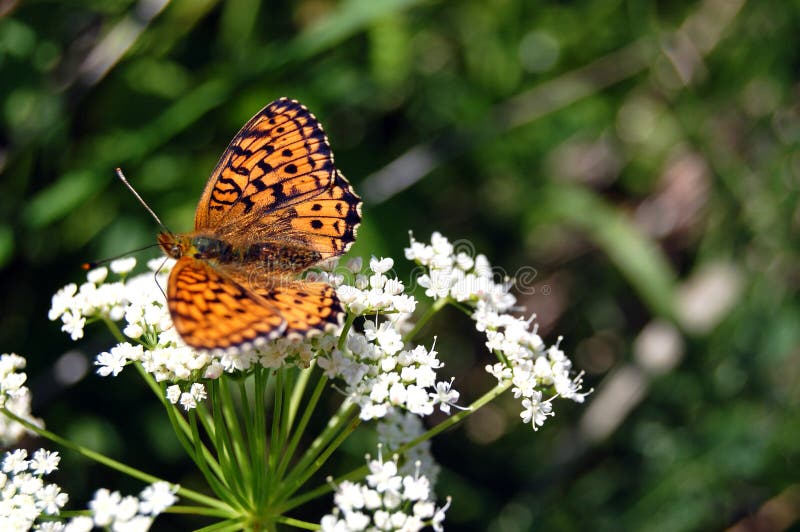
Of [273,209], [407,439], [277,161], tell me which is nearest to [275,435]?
[407,439]

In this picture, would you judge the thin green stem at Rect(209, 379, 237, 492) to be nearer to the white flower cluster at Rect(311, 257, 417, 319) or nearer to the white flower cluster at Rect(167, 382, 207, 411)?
the white flower cluster at Rect(167, 382, 207, 411)

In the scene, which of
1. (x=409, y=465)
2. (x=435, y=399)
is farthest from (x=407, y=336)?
(x=409, y=465)

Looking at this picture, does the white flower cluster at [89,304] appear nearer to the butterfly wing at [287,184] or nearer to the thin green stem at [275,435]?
the butterfly wing at [287,184]

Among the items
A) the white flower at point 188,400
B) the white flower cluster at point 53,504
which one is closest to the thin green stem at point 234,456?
the white flower at point 188,400

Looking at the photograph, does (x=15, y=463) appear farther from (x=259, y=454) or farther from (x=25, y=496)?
(x=259, y=454)

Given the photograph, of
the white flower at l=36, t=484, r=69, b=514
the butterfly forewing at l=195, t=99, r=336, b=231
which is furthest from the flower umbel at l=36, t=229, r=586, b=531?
the butterfly forewing at l=195, t=99, r=336, b=231

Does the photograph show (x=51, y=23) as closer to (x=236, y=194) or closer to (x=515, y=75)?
(x=236, y=194)
